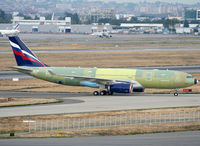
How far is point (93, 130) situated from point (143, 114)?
11.0 meters

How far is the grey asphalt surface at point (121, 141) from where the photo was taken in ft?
130

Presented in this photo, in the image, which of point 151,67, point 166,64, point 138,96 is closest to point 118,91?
point 138,96

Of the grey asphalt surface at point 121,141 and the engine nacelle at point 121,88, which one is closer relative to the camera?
the grey asphalt surface at point 121,141

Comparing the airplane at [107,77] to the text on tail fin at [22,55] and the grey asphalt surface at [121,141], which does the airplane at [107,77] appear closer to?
the text on tail fin at [22,55]

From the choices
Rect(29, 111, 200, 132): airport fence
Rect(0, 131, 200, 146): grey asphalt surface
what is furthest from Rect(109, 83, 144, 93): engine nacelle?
Rect(0, 131, 200, 146): grey asphalt surface

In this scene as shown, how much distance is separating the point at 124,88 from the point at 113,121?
19.3 meters

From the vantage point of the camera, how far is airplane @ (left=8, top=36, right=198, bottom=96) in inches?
2800

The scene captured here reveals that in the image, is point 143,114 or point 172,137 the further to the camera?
point 143,114

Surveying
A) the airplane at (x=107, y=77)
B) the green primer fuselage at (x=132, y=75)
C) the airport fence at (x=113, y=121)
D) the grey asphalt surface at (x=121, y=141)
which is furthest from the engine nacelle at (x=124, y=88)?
the grey asphalt surface at (x=121, y=141)

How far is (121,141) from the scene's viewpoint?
41.2 meters

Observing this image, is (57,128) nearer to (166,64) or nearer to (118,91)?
(118,91)

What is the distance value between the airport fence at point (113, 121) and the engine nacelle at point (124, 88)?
14427mm

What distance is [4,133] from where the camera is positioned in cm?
4588

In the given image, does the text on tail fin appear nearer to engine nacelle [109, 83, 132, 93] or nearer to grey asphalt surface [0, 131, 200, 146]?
engine nacelle [109, 83, 132, 93]
